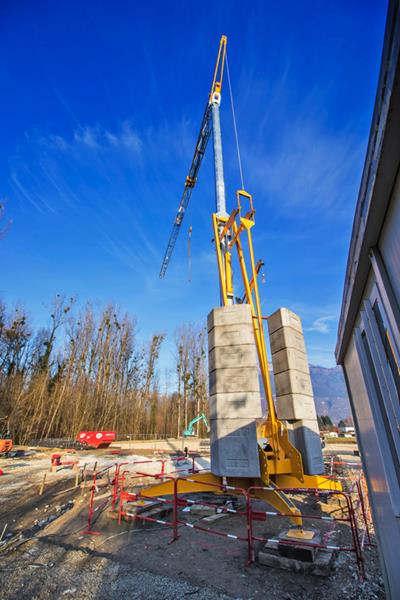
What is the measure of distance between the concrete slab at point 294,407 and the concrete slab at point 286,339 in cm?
122

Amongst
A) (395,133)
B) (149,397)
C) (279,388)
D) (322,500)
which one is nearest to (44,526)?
(279,388)

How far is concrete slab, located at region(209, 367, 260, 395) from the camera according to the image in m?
6.73

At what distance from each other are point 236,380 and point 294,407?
5.87ft

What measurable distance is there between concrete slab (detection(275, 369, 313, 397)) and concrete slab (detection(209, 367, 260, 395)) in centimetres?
125

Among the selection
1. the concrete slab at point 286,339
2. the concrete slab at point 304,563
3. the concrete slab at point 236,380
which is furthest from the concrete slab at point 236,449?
the concrete slab at point 286,339

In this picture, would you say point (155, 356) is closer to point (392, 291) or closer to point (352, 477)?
point (352, 477)

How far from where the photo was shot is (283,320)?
8.17m

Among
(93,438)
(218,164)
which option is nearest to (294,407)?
(218,164)

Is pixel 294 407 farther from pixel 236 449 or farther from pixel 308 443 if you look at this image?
pixel 236 449

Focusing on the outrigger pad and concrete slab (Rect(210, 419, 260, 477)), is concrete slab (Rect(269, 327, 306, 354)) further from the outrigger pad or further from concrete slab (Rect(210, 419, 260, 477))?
the outrigger pad

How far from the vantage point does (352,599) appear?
4.19m

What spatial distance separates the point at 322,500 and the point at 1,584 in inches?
340

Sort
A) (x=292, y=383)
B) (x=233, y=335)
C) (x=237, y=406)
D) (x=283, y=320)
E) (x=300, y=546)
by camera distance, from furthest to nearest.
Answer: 1. (x=283, y=320)
2. (x=292, y=383)
3. (x=233, y=335)
4. (x=237, y=406)
5. (x=300, y=546)

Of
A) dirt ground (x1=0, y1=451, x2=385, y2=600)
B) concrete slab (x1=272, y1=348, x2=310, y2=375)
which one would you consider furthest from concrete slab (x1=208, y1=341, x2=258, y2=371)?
dirt ground (x1=0, y1=451, x2=385, y2=600)
